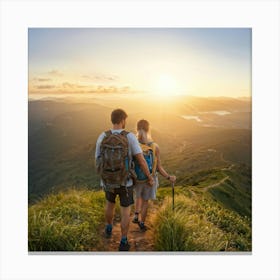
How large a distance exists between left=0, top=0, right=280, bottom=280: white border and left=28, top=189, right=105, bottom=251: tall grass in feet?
0.84

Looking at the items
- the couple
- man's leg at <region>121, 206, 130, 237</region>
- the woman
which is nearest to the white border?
man's leg at <region>121, 206, 130, 237</region>

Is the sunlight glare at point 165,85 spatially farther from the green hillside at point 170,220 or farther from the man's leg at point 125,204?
the man's leg at point 125,204

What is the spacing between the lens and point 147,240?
5.26 m

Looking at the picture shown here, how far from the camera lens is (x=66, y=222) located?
→ 5.25 m

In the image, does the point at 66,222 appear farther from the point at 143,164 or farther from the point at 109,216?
the point at 143,164

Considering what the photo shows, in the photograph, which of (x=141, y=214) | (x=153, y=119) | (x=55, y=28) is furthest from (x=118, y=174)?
(x=55, y=28)

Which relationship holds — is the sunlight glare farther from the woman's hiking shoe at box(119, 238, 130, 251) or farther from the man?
the woman's hiking shoe at box(119, 238, 130, 251)

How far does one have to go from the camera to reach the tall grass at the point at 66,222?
5.03m

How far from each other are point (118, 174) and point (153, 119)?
1.54 m
